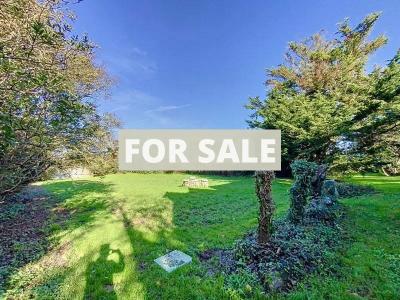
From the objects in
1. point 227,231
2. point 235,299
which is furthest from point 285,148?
point 235,299

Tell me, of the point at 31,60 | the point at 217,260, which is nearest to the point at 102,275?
the point at 217,260

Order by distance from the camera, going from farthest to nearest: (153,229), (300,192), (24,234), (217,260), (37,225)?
(37,225) < (153,229) < (24,234) < (300,192) < (217,260)

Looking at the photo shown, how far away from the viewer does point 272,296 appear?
3279 mm

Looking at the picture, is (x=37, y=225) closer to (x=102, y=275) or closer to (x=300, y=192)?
(x=102, y=275)

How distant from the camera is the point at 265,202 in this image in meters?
4.19

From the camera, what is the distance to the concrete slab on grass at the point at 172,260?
4.20 meters

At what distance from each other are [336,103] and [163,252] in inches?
573

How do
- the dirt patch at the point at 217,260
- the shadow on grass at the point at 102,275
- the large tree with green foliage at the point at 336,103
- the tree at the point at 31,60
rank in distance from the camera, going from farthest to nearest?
the large tree with green foliage at the point at 336,103 → the dirt patch at the point at 217,260 → the shadow on grass at the point at 102,275 → the tree at the point at 31,60

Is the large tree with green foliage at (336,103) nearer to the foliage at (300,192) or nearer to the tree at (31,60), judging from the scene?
the foliage at (300,192)

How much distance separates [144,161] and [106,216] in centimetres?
431

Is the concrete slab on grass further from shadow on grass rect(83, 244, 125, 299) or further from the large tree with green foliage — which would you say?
the large tree with green foliage

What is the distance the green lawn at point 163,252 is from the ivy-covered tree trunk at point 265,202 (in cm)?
96

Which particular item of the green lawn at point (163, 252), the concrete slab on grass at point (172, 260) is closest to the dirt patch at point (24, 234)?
the green lawn at point (163, 252)

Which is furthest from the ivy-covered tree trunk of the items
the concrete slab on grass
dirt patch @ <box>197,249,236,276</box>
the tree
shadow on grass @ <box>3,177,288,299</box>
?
the tree
